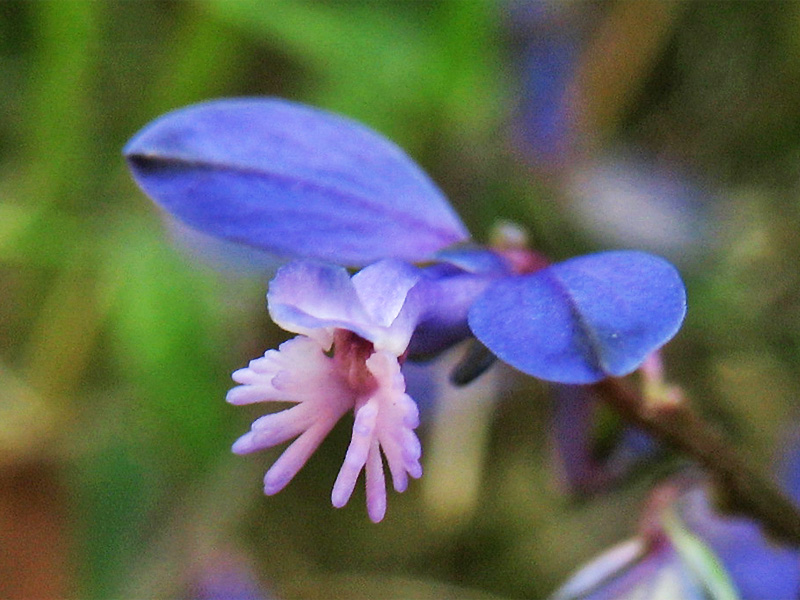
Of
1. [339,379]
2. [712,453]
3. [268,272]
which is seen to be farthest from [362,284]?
[268,272]

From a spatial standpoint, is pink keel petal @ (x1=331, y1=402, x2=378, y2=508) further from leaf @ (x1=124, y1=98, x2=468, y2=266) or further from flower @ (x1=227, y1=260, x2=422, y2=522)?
leaf @ (x1=124, y1=98, x2=468, y2=266)

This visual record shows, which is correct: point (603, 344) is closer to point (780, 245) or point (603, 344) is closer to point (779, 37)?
point (780, 245)

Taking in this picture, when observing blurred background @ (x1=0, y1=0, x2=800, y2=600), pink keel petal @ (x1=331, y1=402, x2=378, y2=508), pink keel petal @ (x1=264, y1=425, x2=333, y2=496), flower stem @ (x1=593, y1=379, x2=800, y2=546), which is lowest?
blurred background @ (x1=0, y1=0, x2=800, y2=600)

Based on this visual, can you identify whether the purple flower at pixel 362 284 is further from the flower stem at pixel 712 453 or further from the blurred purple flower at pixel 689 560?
the blurred purple flower at pixel 689 560

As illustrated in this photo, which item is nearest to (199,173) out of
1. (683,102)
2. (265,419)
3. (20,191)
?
(265,419)

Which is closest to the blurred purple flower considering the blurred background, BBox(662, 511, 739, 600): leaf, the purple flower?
BBox(662, 511, 739, 600): leaf

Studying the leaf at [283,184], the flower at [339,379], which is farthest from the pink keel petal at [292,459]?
the leaf at [283,184]

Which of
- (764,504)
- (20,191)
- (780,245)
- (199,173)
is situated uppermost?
(199,173)

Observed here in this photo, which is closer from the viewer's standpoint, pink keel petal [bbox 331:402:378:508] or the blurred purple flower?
pink keel petal [bbox 331:402:378:508]
